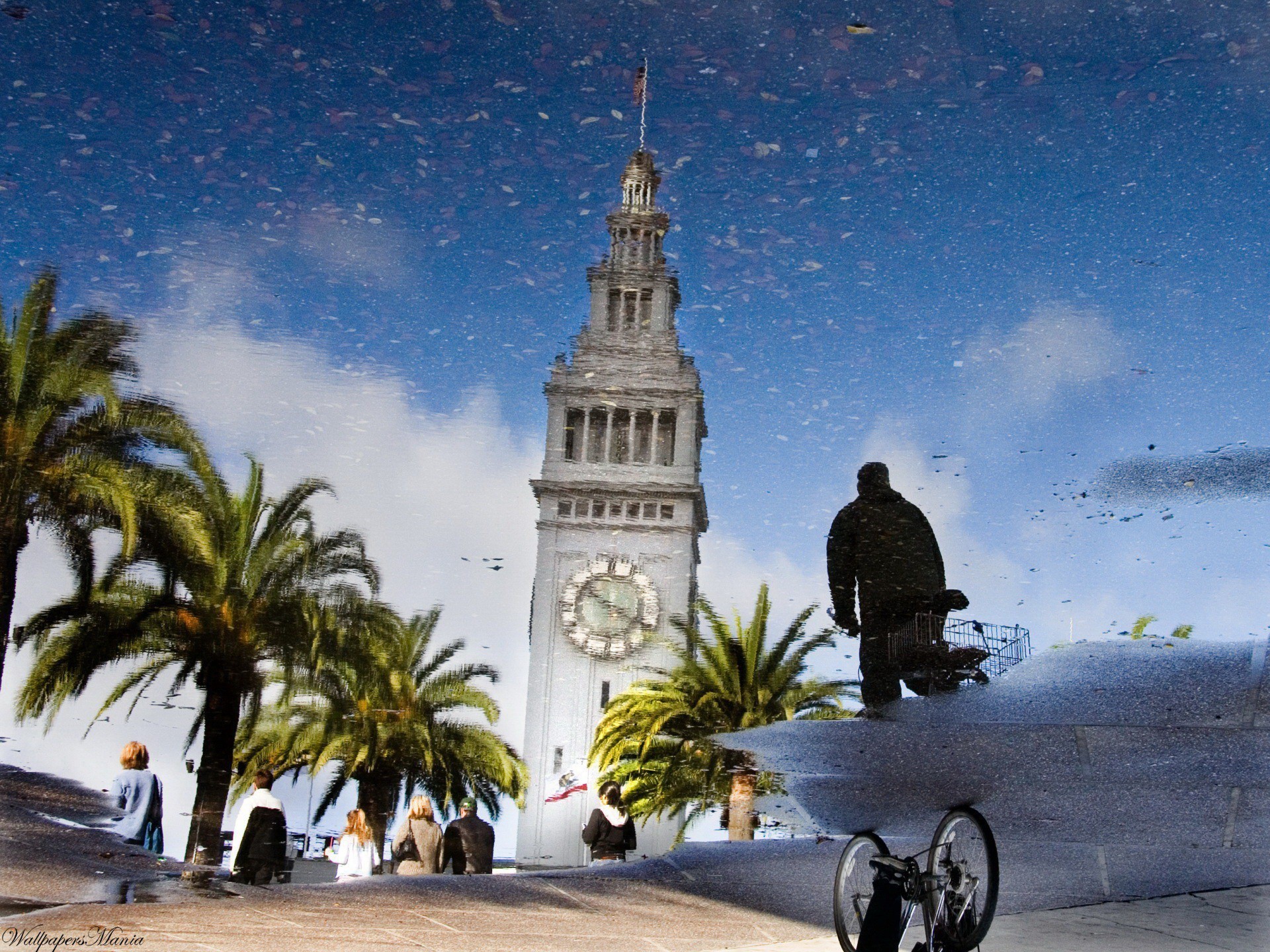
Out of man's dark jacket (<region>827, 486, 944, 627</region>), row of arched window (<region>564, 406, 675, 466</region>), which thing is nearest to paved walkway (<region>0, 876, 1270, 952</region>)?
man's dark jacket (<region>827, 486, 944, 627</region>)

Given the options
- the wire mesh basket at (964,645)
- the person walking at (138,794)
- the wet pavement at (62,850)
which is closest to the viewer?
the wet pavement at (62,850)

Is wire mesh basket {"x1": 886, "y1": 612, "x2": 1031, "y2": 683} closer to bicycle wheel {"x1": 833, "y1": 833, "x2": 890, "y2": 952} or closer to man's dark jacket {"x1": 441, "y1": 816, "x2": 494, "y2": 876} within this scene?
bicycle wheel {"x1": 833, "y1": 833, "x2": 890, "y2": 952}

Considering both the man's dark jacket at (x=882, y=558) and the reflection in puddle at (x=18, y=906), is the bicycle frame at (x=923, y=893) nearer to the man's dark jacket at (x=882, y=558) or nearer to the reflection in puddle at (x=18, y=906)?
the man's dark jacket at (x=882, y=558)

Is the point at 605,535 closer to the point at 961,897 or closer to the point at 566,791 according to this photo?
the point at 566,791

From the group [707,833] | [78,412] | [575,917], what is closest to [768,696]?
[707,833]

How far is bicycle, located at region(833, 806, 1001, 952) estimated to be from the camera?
9.62 ft

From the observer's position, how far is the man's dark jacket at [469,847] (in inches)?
135

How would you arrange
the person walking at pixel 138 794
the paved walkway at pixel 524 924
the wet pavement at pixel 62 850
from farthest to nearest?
the person walking at pixel 138 794 < the wet pavement at pixel 62 850 < the paved walkway at pixel 524 924

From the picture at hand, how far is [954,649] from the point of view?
4.11 m

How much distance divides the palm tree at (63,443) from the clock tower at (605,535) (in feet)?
3.97

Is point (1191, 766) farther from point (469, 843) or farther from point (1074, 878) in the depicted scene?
point (469, 843)

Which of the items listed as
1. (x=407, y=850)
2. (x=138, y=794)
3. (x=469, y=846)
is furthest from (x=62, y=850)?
(x=469, y=846)

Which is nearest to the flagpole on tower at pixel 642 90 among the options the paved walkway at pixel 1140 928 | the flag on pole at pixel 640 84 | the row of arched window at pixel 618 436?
the flag on pole at pixel 640 84

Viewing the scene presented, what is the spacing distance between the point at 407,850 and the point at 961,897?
158cm
